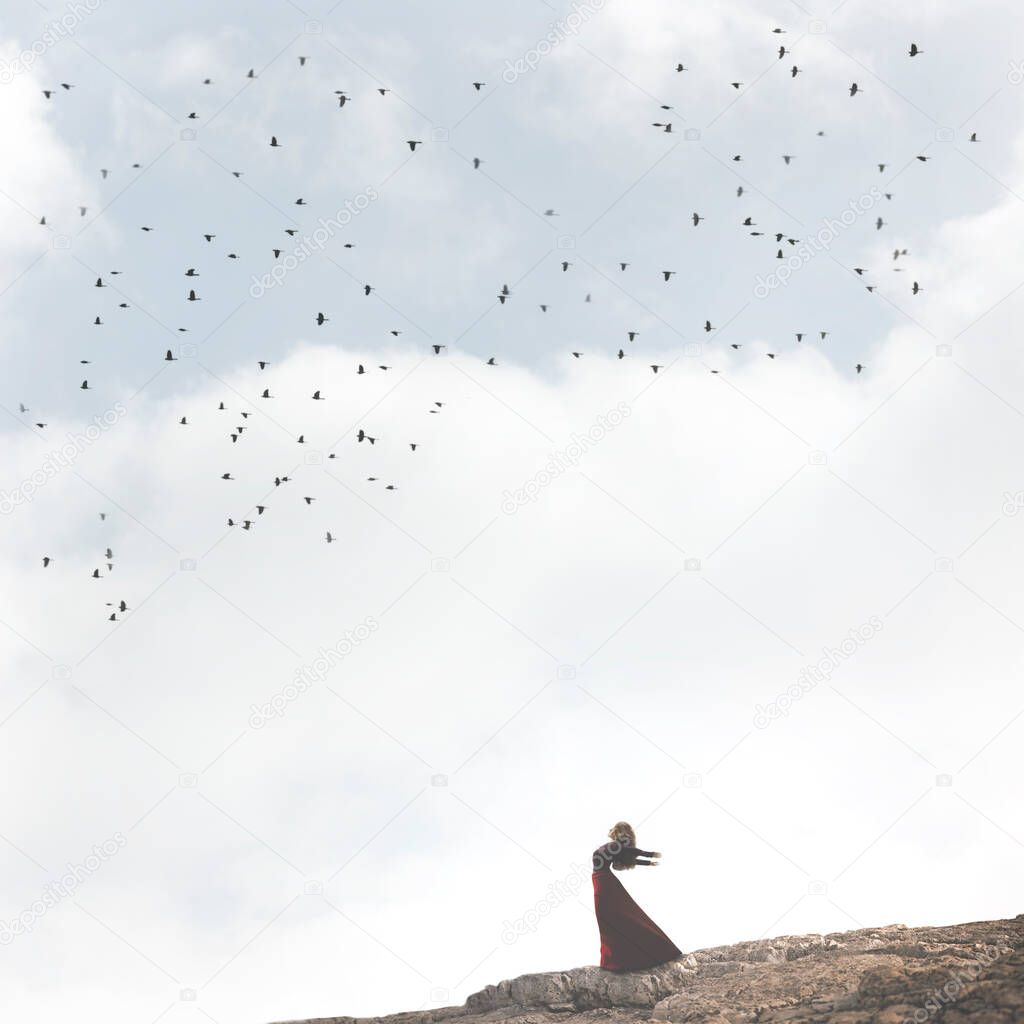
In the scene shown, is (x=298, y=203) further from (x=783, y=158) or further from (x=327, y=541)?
(x=783, y=158)

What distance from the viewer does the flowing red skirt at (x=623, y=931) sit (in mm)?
17688

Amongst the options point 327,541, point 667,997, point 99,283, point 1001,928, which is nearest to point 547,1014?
point 667,997

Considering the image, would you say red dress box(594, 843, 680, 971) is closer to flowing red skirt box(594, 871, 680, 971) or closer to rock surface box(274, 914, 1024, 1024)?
flowing red skirt box(594, 871, 680, 971)

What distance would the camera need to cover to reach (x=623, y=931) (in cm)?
1770

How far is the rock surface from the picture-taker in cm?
1262

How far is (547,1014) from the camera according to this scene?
17359 mm

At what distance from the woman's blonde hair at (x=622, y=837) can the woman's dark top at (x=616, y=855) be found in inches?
0.8

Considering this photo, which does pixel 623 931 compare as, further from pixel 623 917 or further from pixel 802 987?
pixel 802 987

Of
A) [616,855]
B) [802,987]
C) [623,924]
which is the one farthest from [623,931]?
[802,987]

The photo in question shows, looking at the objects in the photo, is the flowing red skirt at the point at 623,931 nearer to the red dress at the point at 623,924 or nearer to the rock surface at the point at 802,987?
the red dress at the point at 623,924

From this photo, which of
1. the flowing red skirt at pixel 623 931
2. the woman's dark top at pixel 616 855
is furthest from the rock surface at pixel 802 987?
the woman's dark top at pixel 616 855

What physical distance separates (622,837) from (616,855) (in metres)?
0.30

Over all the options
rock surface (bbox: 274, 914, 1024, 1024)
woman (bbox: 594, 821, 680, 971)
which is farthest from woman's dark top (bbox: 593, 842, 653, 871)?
rock surface (bbox: 274, 914, 1024, 1024)

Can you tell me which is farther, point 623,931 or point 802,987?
point 623,931
